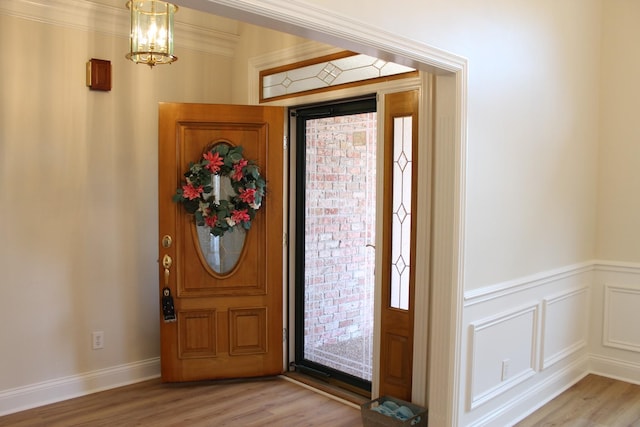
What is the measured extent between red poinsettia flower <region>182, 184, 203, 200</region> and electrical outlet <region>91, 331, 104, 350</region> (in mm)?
1144

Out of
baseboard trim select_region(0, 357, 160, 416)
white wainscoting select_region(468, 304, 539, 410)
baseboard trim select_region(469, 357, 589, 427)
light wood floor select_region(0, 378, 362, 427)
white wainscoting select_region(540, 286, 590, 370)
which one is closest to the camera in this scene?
white wainscoting select_region(468, 304, 539, 410)

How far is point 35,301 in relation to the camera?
350 cm

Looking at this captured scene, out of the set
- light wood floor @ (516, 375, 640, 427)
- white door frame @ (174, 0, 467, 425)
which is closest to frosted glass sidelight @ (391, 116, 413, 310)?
white door frame @ (174, 0, 467, 425)

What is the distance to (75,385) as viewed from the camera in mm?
3682

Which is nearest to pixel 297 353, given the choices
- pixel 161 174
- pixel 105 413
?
pixel 105 413

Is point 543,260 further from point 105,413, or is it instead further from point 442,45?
point 105,413

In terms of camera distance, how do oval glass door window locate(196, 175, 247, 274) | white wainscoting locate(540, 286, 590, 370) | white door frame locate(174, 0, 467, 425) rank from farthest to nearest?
oval glass door window locate(196, 175, 247, 274), white wainscoting locate(540, 286, 590, 370), white door frame locate(174, 0, 467, 425)

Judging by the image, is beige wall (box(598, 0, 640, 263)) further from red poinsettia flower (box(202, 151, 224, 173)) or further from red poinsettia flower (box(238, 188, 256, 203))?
red poinsettia flower (box(202, 151, 224, 173))

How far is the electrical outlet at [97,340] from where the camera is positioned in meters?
3.77

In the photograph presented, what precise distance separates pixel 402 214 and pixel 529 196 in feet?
2.65

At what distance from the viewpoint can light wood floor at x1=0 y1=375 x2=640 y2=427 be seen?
10.9 ft

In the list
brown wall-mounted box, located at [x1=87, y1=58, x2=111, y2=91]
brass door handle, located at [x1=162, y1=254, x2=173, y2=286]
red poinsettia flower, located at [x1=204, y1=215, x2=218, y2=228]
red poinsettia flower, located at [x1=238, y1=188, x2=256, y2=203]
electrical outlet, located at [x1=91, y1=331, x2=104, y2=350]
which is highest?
brown wall-mounted box, located at [x1=87, y1=58, x2=111, y2=91]

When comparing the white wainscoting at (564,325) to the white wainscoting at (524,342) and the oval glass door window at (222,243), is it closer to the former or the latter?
the white wainscoting at (524,342)

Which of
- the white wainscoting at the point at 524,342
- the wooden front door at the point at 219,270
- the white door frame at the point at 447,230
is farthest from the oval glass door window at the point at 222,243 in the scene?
the white wainscoting at the point at 524,342
